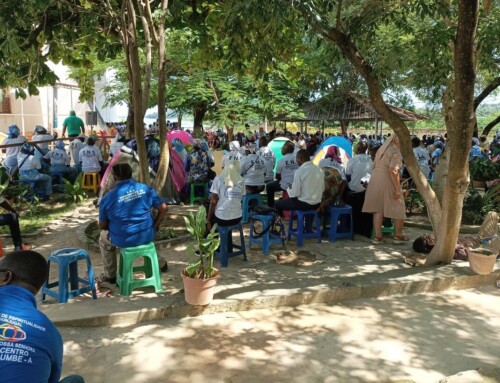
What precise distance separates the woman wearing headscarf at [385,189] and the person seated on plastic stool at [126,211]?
11.7ft

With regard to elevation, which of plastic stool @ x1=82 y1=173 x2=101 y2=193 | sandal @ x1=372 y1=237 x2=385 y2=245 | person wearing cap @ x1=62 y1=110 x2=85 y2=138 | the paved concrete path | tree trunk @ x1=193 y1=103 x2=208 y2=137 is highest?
tree trunk @ x1=193 y1=103 x2=208 y2=137

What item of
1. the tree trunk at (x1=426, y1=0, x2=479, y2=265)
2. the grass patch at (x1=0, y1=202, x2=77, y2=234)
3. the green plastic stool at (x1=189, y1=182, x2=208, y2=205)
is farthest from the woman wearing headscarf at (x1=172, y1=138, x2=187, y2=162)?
the tree trunk at (x1=426, y1=0, x2=479, y2=265)

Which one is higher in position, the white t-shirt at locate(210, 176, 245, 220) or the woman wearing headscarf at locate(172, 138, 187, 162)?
the woman wearing headscarf at locate(172, 138, 187, 162)

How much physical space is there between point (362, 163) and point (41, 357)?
21.6 ft

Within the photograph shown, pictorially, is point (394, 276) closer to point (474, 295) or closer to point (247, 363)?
point (474, 295)

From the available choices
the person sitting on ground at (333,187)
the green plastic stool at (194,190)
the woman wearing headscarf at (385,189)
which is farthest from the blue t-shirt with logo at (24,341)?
the green plastic stool at (194,190)

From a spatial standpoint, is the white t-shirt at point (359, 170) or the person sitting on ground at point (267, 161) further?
the person sitting on ground at point (267, 161)

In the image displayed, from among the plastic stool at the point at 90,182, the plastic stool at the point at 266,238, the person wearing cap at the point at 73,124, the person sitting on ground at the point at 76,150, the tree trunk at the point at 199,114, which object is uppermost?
the tree trunk at the point at 199,114

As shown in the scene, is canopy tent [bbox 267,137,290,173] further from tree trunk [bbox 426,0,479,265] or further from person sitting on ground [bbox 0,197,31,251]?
person sitting on ground [bbox 0,197,31,251]

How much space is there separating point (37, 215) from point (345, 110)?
12555 millimetres

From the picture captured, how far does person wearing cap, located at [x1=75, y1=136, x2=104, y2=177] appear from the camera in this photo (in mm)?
10719

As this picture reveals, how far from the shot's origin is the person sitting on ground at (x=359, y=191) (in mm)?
7402

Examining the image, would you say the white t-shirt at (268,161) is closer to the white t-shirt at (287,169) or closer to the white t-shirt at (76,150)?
the white t-shirt at (287,169)

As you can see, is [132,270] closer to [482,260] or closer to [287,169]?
[482,260]
